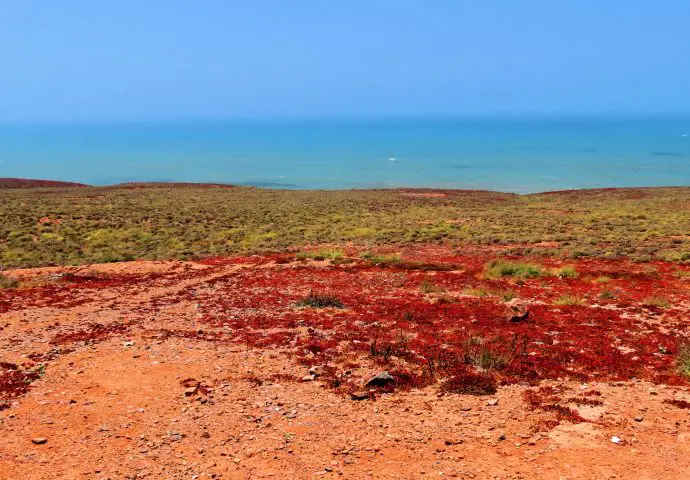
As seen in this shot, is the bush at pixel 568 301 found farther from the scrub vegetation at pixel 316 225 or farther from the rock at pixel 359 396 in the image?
the rock at pixel 359 396

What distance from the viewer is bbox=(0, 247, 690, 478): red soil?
7117mm

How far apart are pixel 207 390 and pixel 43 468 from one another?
2.93m

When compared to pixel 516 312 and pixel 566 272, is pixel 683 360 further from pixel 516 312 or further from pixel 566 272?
pixel 566 272

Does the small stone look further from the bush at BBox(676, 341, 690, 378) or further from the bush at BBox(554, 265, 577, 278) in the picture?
the bush at BBox(554, 265, 577, 278)

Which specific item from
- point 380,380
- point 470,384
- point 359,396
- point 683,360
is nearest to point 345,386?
point 359,396

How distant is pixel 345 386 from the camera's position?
951cm

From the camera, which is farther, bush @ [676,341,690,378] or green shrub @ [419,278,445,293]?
green shrub @ [419,278,445,293]

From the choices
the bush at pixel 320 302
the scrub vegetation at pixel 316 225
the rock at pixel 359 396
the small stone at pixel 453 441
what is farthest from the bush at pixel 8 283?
the small stone at pixel 453 441

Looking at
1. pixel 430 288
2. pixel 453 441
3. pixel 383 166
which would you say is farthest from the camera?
pixel 383 166

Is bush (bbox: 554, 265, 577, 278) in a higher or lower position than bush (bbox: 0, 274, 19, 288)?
higher

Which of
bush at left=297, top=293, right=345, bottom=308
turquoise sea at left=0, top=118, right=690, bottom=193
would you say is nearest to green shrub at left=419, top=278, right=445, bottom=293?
→ bush at left=297, top=293, right=345, bottom=308

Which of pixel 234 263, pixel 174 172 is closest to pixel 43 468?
pixel 234 263

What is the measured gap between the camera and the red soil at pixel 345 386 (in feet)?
23.4

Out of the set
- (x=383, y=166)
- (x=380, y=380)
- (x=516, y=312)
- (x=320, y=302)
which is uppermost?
(x=383, y=166)
